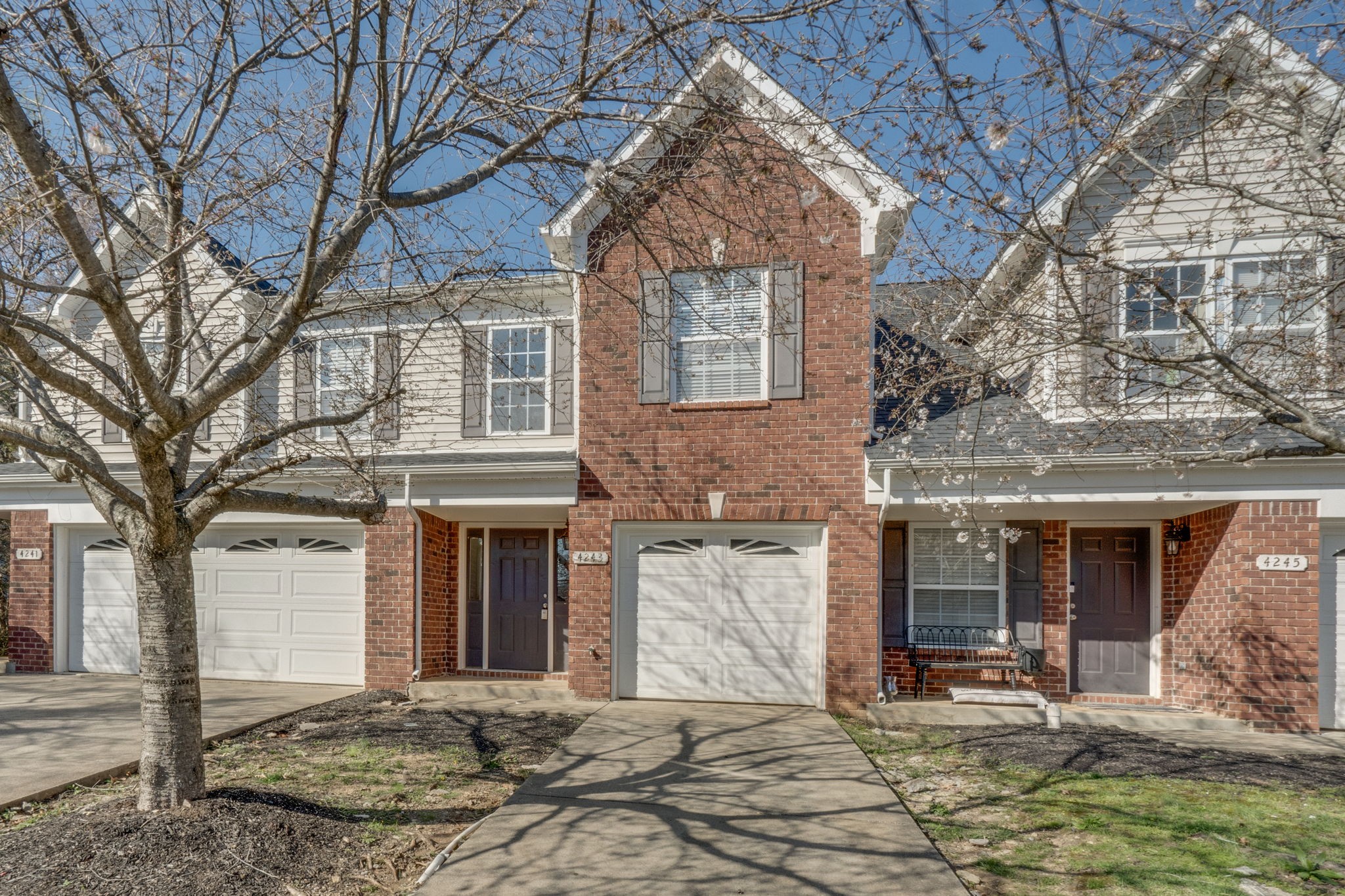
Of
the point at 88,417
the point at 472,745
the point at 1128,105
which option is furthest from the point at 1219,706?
the point at 88,417

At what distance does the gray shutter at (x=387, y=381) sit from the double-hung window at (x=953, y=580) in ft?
21.3

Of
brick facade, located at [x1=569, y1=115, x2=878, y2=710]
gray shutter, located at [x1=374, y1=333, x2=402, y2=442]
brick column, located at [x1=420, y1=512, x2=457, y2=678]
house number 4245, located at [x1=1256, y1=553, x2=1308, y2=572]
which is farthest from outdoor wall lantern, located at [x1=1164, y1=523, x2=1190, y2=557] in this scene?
Result: brick column, located at [x1=420, y1=512, x2=457, y2=678]

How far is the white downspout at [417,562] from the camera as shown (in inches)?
388

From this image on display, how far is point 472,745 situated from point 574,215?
5912 millimetres

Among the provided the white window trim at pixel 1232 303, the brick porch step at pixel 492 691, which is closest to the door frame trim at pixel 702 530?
the brick porch step at pixel 492 691

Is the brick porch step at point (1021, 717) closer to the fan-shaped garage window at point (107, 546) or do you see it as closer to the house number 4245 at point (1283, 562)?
the house number 4245 at point (1283, 562)

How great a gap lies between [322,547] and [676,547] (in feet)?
16.4

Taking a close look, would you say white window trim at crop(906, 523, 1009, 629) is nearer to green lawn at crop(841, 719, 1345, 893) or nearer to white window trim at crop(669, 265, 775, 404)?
white window trim at crop(669, 265, 775, 404)

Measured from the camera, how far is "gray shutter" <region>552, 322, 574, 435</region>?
33.3ft

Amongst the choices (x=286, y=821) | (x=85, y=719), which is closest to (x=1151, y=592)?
(x=286, y=821)

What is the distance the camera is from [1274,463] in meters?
7.93

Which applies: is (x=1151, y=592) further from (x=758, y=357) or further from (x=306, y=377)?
(x=306, y=377)

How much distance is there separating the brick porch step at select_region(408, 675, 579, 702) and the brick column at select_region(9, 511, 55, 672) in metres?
5.79

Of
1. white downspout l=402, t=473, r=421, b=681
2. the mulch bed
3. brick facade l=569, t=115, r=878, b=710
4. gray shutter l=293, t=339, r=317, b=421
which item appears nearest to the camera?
the mulch bed
